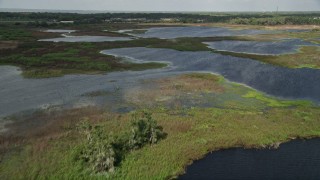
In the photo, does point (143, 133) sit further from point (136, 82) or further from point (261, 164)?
point (136, 82)

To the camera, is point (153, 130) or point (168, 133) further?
point (168, 133)

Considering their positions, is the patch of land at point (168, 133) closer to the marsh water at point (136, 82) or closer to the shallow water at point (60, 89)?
the shallow water at point (60, 89)

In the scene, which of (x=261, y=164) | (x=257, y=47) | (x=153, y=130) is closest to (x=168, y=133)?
(x=153, y=130)

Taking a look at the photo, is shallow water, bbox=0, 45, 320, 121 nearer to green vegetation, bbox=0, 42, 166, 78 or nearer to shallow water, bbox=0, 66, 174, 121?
shallow water, bbox=0, 66, 174, 121

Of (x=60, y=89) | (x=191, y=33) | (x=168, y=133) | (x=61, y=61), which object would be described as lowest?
(x=168, y=133)

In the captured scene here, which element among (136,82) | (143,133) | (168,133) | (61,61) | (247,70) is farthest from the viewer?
(61,61)

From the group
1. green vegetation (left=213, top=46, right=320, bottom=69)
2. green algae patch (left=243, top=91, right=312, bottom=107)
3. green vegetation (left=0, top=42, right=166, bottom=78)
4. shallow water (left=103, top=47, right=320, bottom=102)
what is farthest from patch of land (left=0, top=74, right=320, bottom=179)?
green vegetation (left=213, top=46, right=320, bottom=69)

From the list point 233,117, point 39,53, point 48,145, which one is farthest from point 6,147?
point 39,53

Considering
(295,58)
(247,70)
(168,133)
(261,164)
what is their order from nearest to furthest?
(261,164)
(168,133)
(247,70)
(295,58)

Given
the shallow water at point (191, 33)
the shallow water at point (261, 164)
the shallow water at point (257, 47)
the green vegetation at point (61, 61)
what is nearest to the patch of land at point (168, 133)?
the shallow water at point (261, 164)
